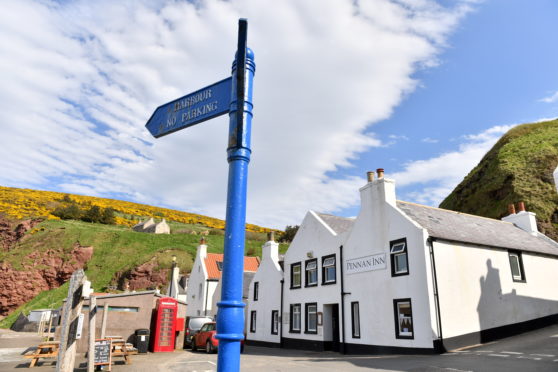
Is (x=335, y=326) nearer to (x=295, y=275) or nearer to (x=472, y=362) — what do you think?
(x=295, y=275)

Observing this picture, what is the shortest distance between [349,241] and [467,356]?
28.3 ft

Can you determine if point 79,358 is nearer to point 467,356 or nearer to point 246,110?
point 467,356

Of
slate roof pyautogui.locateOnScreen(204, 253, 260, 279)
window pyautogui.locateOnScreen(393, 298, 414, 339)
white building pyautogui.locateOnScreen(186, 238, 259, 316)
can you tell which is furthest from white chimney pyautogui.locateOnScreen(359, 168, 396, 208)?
slate roof pyautogui.locateOnScreen(204, 253, 260, 279)

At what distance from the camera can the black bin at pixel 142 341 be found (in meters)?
20.5

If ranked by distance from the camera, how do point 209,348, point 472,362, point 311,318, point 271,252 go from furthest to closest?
1. point 271,252
2. point 311,318
3. point 209,348
4. point 472,362

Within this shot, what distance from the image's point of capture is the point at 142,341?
20.6 m

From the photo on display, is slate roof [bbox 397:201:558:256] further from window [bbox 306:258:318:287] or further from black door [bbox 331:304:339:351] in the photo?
black door [bbox 331:304:339:351]

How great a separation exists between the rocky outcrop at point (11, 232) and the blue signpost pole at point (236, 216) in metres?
64.3

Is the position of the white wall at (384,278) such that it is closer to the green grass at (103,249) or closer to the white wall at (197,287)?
the white wall at (197,287)

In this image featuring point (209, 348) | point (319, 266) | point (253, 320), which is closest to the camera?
point (209, 348)

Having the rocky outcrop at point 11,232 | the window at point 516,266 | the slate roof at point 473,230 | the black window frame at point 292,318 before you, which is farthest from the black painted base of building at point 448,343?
the rocky outcrop at point 11,232

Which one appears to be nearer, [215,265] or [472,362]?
[472,362]

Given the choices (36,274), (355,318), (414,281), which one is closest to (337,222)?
(355,318)

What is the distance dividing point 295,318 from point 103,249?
135 feet
